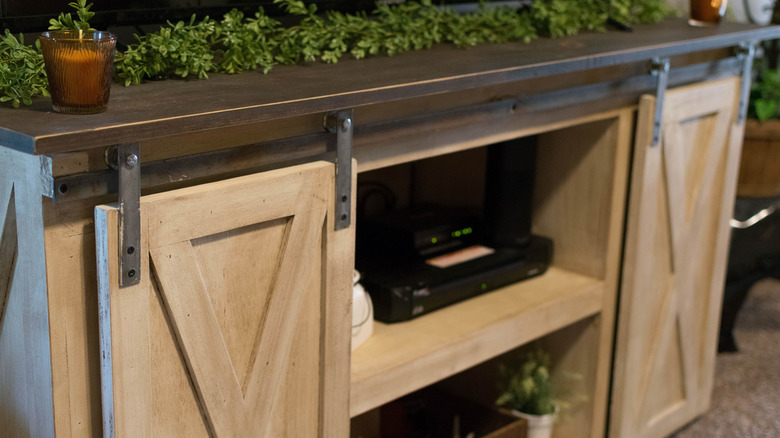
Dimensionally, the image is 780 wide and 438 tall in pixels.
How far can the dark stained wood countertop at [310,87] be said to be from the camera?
1.11 m

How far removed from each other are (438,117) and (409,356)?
48 centimetres

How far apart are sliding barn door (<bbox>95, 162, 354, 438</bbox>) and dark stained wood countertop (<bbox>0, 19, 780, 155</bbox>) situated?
0.39 feet

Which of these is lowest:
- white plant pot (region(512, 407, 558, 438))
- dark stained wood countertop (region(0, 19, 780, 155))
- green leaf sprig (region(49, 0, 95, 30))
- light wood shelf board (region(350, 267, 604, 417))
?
white plant pot (region(512, 407, 558, 438))

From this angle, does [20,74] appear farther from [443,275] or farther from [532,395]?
[532,395]

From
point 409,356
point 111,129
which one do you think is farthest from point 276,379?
point 111,129

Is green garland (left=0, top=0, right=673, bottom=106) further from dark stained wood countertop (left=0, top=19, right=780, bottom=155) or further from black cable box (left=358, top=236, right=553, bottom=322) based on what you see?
black cable box (left=358, top=236, right=553, bottom=322)

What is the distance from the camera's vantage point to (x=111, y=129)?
1.10m

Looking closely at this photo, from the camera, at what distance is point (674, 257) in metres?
2.44

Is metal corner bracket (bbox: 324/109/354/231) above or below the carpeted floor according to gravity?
above

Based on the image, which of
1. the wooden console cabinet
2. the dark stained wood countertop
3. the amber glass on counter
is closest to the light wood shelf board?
the wooden console cabinet

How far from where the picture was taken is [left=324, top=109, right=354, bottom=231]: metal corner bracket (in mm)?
1473

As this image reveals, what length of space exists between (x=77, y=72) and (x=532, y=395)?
5.12 ft

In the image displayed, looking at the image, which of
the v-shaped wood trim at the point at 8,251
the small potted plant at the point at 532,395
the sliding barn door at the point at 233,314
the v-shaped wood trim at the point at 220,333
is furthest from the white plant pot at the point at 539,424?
the v-shaped wood trim at the point at 8,251

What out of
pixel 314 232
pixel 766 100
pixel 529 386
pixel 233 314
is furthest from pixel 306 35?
pixel 766 100
